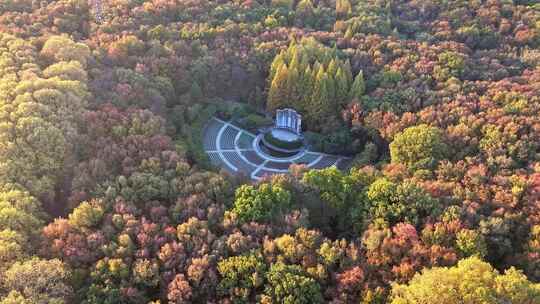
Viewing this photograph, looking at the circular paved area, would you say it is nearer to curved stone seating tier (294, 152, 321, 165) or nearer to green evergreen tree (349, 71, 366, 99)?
curved stone seating tier (294, 152, 321, 165)

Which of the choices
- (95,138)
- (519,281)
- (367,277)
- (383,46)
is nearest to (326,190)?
(367,277)

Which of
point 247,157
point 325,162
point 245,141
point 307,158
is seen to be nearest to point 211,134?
point 245,141

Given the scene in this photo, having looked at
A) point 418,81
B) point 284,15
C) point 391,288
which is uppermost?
point 284,15

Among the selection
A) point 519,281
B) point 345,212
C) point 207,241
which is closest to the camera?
point 519,281

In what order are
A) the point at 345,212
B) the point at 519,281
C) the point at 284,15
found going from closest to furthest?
the point at 519,281 < the point at 345,212 < the point at 284,15

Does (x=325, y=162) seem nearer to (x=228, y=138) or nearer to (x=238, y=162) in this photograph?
(x=238, y=162)

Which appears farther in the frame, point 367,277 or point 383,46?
point 383,46

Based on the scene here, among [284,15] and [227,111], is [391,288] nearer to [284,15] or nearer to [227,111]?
[227,111]
